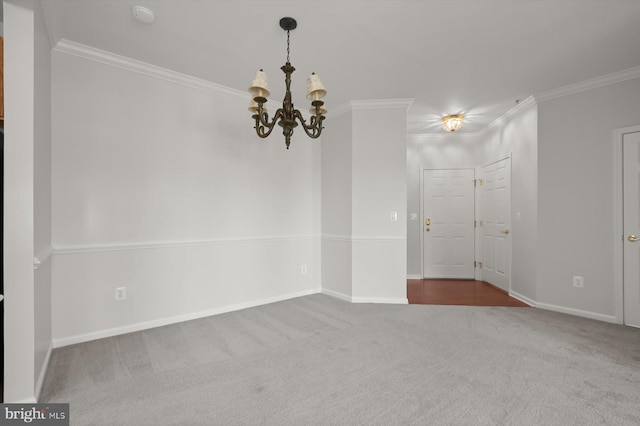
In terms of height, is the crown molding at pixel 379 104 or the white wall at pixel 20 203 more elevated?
the crown molding at pixel 379 104

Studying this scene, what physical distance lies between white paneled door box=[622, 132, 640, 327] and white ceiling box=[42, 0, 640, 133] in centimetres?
92

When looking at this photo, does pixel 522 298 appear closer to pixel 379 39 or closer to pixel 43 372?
pixel 379 39

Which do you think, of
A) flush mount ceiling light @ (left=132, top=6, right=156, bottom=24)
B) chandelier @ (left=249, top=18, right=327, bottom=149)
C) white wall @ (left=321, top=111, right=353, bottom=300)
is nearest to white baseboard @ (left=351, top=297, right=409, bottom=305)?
white wall @ (left=321, top=111, right=353, bottom=300)

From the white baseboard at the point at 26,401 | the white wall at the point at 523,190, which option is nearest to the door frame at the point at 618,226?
the white wall at the point at 523,190

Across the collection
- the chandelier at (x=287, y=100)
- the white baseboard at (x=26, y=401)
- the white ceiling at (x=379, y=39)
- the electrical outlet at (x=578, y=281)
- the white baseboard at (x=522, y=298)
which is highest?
the white ceiling at (x=379, y=39)

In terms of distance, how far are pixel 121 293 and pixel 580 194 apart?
17.3ft

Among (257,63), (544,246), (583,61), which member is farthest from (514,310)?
(257,63)

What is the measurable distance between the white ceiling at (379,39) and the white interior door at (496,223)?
1560 millimetres

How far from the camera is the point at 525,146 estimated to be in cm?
417

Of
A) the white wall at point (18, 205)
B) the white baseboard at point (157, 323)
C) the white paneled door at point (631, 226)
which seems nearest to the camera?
the white wall at point (18, 205)

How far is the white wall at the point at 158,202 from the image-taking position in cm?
272

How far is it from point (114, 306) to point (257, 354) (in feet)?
5.12

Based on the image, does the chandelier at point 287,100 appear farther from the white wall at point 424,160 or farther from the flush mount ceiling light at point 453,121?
the white wall at point 424,160

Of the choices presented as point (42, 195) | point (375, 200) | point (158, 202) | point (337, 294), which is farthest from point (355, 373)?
point (42, 195)
